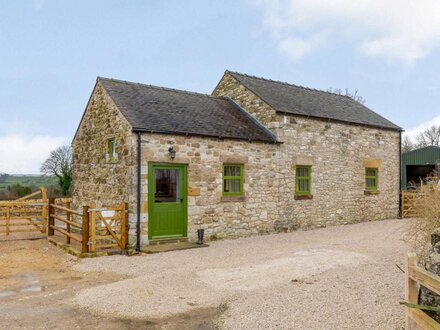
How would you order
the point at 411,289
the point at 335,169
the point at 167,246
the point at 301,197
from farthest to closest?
the point at 335,169 → the point at 301,197 → the point at 167,246 → the point at 411,289

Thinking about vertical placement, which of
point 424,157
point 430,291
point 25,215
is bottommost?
point 25,215

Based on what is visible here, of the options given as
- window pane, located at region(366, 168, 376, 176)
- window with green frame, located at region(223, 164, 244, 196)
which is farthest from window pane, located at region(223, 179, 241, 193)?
window pane, located at region(366, 168, 376, 176)

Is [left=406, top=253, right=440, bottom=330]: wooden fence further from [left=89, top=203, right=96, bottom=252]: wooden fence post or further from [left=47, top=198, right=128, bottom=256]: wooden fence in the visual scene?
[left=89, top=203, right=96, bottom=252]: wooden fence post

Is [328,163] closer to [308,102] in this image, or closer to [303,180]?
[303,180]

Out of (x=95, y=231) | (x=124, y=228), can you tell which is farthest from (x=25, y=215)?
(x=124, y=228)

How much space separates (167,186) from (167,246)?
1.80m

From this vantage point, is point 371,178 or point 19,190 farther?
point 19,190

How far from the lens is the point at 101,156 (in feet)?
41.1

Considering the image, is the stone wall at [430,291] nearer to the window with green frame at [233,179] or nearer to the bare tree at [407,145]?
the window with green frame at [233,179]

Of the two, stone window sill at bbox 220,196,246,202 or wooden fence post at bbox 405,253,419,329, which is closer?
wooden fence post at bbox 405,253,419,329

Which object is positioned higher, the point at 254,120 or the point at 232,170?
the point at 254,120

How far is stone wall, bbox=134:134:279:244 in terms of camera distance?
10.9 metres

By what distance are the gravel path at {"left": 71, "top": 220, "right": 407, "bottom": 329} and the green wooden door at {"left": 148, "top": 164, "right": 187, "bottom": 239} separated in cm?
111

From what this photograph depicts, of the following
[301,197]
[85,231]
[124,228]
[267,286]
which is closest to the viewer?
[267,286]
